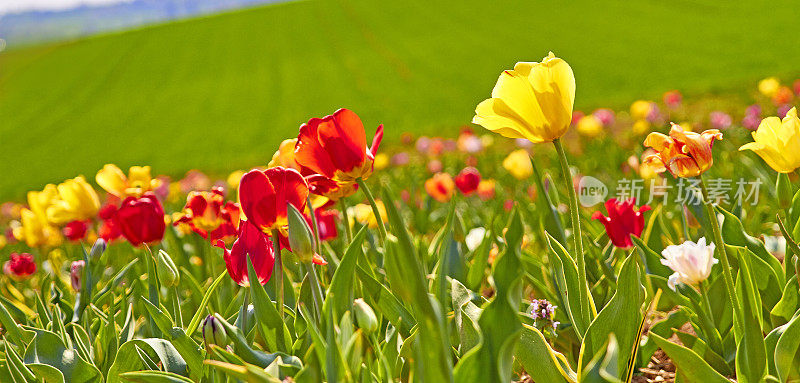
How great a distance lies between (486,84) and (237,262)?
20.8 metres

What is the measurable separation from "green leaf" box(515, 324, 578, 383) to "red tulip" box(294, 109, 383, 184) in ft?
1.53

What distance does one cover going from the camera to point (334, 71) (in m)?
26.6

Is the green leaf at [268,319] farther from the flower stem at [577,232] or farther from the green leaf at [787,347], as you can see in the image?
the green leaf at [787,347]

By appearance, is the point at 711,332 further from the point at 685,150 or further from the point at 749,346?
the point at 685,150

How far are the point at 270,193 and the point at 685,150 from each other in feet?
2.85

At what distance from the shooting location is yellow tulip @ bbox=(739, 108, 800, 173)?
4.50 feet

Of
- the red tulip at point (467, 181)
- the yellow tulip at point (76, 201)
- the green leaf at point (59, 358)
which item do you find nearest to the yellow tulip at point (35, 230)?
the yellow tulip at point (76, 201)

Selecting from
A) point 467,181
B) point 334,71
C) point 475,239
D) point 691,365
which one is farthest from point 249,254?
point 334,71

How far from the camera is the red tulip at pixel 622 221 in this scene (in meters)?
1.79

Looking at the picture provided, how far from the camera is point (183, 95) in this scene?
26.6 meters

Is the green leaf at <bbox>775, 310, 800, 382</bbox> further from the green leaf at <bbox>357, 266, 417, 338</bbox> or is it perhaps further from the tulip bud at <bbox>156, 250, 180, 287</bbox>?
the tulip bud at <bbox>156, 250, 180, 287</bbox>

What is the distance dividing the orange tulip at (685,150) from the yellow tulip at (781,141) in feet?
0.29

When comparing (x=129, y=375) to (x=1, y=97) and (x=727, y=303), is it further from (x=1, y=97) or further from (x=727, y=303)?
(x=1, y=97)

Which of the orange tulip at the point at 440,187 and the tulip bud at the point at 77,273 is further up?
the tulip bud at the point at 77,273
